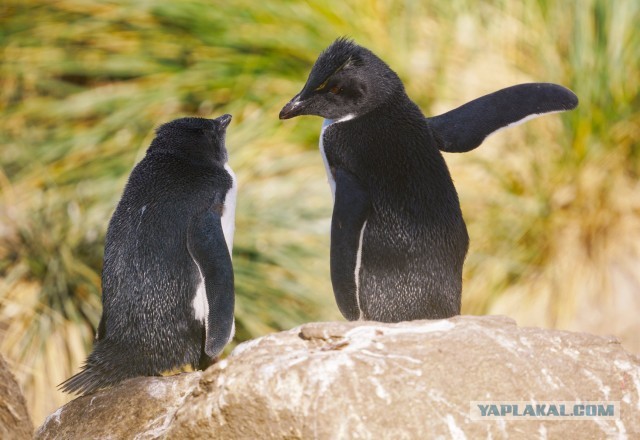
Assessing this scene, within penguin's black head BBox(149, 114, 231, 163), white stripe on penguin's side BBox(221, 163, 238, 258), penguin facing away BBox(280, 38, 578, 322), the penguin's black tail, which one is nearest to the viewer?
the penguin's black tail

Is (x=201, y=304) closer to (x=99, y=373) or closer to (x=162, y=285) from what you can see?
(x=162, y=285)

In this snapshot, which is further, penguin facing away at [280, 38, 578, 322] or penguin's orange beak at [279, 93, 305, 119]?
penguin's orange beak at [279, 93, 305, 119]

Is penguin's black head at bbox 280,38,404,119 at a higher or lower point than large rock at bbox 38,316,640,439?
higher

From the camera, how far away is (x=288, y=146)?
4879 mm

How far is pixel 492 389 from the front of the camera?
205cm

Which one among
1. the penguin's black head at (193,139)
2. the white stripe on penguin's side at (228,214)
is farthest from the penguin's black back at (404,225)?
the penguin's black head at (193,139)

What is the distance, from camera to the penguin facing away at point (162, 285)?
8.38 feet

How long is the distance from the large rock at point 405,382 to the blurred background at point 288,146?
220cm

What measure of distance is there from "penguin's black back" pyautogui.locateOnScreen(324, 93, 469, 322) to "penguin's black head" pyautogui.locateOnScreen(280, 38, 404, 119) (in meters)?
0.07

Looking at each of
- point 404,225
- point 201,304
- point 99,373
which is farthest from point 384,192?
point 99,373

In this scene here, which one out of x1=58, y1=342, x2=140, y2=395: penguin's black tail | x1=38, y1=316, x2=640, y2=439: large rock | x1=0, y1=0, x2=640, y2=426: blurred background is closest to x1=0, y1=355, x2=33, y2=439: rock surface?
x1=58, y1=342, x2=140, y2=395: penguin's black tail

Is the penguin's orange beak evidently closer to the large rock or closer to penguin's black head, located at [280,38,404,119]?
penguin's black head, located at [280,38,404,119]

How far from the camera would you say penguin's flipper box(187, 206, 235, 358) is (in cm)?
251

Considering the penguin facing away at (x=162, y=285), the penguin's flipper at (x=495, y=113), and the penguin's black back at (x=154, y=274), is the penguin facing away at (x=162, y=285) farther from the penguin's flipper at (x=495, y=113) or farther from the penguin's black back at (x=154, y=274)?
the penguin's flipper at (x=495, y=113)
